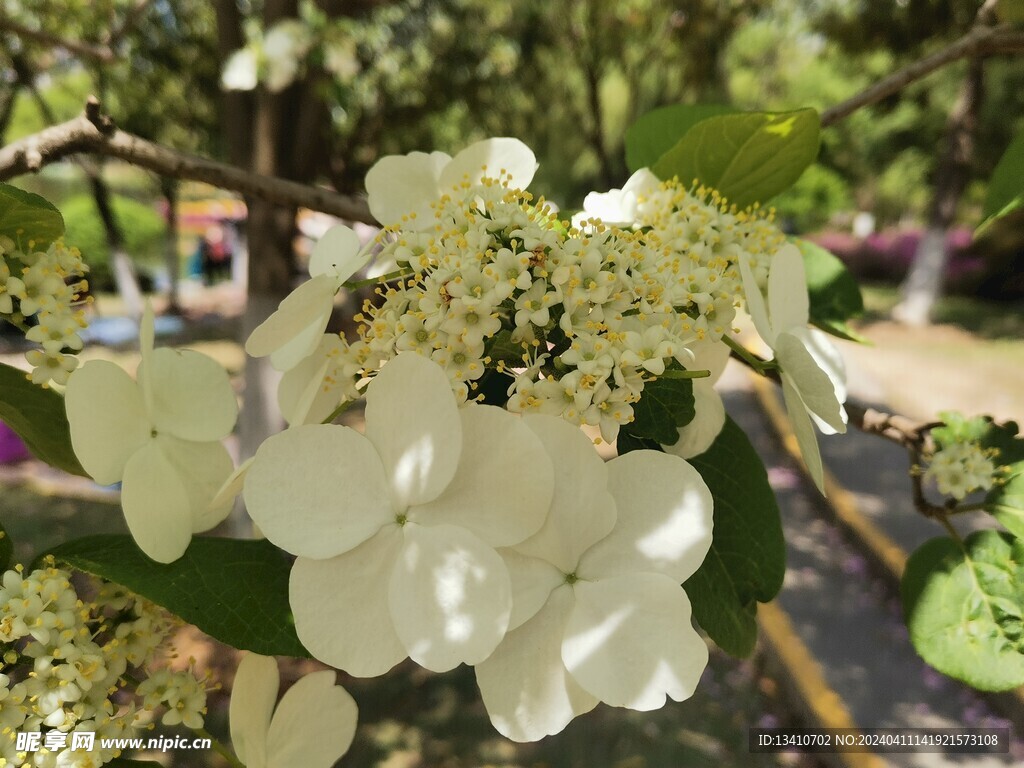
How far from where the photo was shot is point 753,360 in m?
0.78

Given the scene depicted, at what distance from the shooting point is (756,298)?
0.73 metres

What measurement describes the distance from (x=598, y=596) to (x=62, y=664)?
54 cm

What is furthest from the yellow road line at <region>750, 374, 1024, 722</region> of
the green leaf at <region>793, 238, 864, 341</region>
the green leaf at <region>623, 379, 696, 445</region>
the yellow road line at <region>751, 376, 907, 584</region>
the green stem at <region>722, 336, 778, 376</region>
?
the green leaf at <region>623, 379, 696, 445</region>

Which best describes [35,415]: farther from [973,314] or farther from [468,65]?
[973,314]

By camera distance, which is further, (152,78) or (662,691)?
(152,78)

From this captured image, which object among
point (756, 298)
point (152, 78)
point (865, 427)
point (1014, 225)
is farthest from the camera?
point (1014, 225)

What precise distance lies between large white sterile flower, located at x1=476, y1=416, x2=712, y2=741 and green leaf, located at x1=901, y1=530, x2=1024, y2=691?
636mm

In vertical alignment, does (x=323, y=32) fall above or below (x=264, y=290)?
above

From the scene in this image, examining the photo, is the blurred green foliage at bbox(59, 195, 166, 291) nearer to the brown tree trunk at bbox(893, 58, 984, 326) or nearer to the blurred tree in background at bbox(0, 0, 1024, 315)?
the blurred tree in background at bbox(0, 0, 1024, 315)

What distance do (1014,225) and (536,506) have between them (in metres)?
13.3

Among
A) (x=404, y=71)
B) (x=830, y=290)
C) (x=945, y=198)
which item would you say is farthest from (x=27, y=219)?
(x=945, y=198)

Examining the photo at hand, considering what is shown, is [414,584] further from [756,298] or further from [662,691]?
[756,298]

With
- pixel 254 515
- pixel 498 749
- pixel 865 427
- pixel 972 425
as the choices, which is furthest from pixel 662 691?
pixel 498 749

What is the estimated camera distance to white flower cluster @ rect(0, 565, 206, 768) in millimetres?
675
